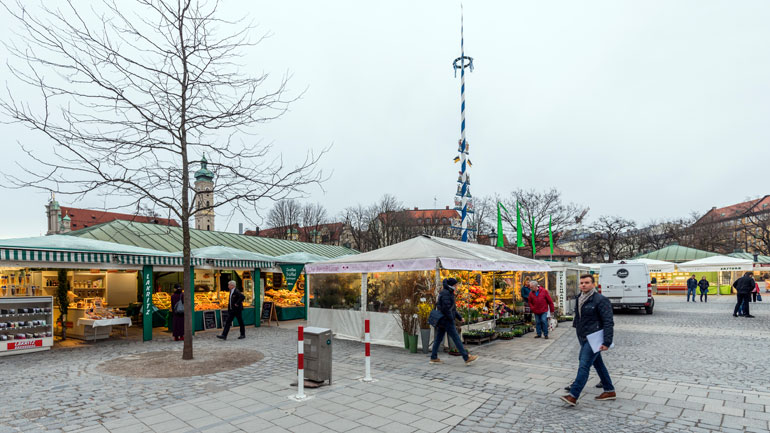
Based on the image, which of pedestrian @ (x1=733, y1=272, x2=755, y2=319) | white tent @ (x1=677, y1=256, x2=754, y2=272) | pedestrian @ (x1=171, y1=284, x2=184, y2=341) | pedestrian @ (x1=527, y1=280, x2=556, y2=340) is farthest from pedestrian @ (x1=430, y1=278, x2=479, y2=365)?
white tent @ (x1=677, y1=256, x2=754, y2=272)

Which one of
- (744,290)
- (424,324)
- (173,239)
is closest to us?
(424,324)

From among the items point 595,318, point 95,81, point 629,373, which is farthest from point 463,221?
point 95,81

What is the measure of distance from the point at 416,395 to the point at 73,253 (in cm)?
968

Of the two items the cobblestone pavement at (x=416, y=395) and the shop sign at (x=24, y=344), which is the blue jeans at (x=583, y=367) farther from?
the shop sign at (x=24, y=344)

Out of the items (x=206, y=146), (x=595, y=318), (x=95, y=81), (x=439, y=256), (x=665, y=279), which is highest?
(x=95, y=81)

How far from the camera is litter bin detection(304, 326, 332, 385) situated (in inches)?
261

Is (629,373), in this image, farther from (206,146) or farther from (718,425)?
(206,146)

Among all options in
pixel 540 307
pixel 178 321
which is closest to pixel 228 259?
pixel 178 321

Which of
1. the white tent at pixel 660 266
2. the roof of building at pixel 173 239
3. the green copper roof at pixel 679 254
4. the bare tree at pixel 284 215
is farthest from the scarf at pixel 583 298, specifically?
the bare tree at pixel 284 215

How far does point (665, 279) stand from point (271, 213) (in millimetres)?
45016

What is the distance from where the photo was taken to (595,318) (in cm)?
553

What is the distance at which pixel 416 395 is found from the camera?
6148 millimetres

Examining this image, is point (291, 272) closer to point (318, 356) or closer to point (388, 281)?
point (388, 281)

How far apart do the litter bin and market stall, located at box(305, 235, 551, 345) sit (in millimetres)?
3421
